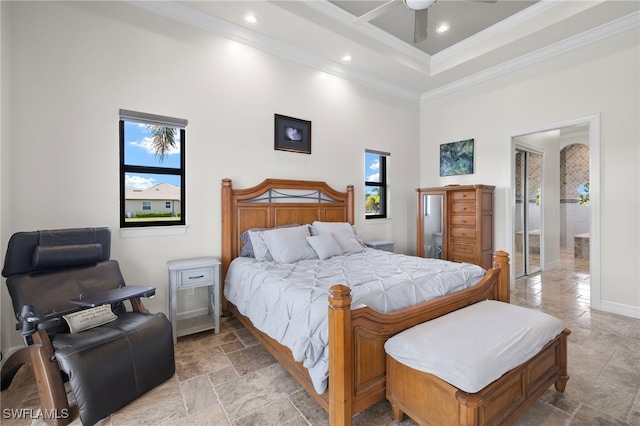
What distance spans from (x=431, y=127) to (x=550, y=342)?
4.41 metres

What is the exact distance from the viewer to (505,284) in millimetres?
2590

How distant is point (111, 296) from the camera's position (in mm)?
2070

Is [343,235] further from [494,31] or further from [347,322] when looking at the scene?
[494,31]

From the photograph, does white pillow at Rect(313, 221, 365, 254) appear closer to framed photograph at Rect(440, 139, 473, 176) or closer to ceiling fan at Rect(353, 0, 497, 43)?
ceiling fan at Rect(353, 0, 497, 43)

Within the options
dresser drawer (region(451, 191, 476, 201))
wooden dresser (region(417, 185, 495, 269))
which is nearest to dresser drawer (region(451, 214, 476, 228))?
wooden dresser (region(417, 185, 495, 269))

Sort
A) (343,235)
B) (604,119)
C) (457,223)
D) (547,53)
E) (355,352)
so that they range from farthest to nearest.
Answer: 1. (457,223)
2. (547,53)
3. (343,235)
4. (604,119)
5. (355,352)

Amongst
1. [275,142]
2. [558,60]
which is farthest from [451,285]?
[558,60]

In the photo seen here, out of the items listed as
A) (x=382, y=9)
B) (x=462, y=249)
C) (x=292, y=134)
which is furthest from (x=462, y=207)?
(x=382, y=9)

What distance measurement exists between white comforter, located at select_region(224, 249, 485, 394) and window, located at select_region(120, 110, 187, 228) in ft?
3.32

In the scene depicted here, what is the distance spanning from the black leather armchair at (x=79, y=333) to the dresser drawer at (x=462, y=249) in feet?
13.6

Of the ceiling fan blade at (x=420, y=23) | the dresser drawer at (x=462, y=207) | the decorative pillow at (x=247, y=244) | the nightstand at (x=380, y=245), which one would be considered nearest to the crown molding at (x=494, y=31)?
the ceiling fan blade at (x=420, y=23)

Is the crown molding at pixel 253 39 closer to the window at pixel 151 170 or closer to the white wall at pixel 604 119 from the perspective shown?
the window at pixel 151 170

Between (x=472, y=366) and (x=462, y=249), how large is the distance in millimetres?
3505

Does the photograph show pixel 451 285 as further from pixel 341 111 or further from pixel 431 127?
pixel 431 127
